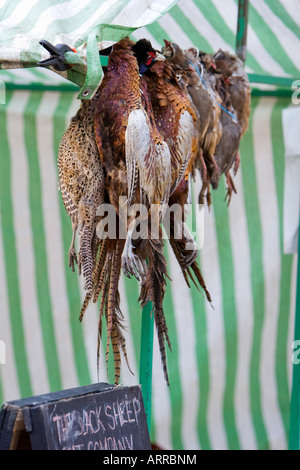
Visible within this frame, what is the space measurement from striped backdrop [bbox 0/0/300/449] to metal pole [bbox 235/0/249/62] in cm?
29

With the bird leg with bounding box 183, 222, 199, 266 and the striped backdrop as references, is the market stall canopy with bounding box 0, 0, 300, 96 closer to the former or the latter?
the striped backdrop

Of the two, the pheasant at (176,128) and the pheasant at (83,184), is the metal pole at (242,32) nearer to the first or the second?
the pheasant at (176,128)

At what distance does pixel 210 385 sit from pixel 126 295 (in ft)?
1.88

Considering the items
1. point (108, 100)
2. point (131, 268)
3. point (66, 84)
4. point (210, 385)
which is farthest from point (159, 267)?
point (210, 385)

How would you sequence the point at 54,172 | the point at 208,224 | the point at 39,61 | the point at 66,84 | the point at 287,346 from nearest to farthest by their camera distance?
the point at 39,61 → the point at 66,84 → the point at 54,172 → the point at 208,224 → the point at 287,346

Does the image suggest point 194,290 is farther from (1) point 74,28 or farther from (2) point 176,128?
(1) point 74,28

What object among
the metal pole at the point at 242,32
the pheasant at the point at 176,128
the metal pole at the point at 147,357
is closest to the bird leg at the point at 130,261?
the pheasant at the point at 176,128

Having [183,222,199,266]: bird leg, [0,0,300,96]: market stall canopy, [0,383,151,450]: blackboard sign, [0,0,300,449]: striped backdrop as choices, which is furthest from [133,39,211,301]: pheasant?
[0,0,300,449]: striped backdrop

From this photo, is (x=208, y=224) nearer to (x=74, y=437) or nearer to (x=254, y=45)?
(x=254, y=45)

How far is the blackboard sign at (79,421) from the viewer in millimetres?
1116

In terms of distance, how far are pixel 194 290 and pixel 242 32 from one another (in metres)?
1.14

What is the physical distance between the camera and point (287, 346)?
9.12 ft

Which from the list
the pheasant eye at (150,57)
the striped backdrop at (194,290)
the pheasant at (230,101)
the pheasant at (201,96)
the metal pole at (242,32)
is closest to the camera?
the pheasant eye at (150,57)

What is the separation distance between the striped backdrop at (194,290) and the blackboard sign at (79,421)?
1.14 metres
